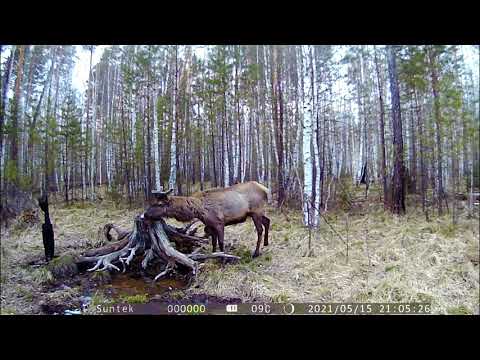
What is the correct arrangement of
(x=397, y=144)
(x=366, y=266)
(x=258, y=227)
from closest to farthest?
(x=366, y=266)
(x=397, y=144)
(x=258, y=227)

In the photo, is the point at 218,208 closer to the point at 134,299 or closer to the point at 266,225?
the point at 266,225

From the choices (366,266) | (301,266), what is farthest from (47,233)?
(366,266)

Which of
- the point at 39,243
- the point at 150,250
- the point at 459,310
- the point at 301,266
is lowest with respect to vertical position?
the point at 459,310

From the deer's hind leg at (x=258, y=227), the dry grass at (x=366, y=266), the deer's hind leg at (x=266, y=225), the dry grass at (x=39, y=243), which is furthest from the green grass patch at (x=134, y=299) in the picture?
the deer's hind leg at (x=266, y=225)

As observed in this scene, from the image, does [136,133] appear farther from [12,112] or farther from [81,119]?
[12,112]

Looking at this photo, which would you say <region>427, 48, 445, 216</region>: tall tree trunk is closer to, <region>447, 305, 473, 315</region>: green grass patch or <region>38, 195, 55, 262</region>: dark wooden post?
<region>447, 305, 473, 315</region>: green grass patch
